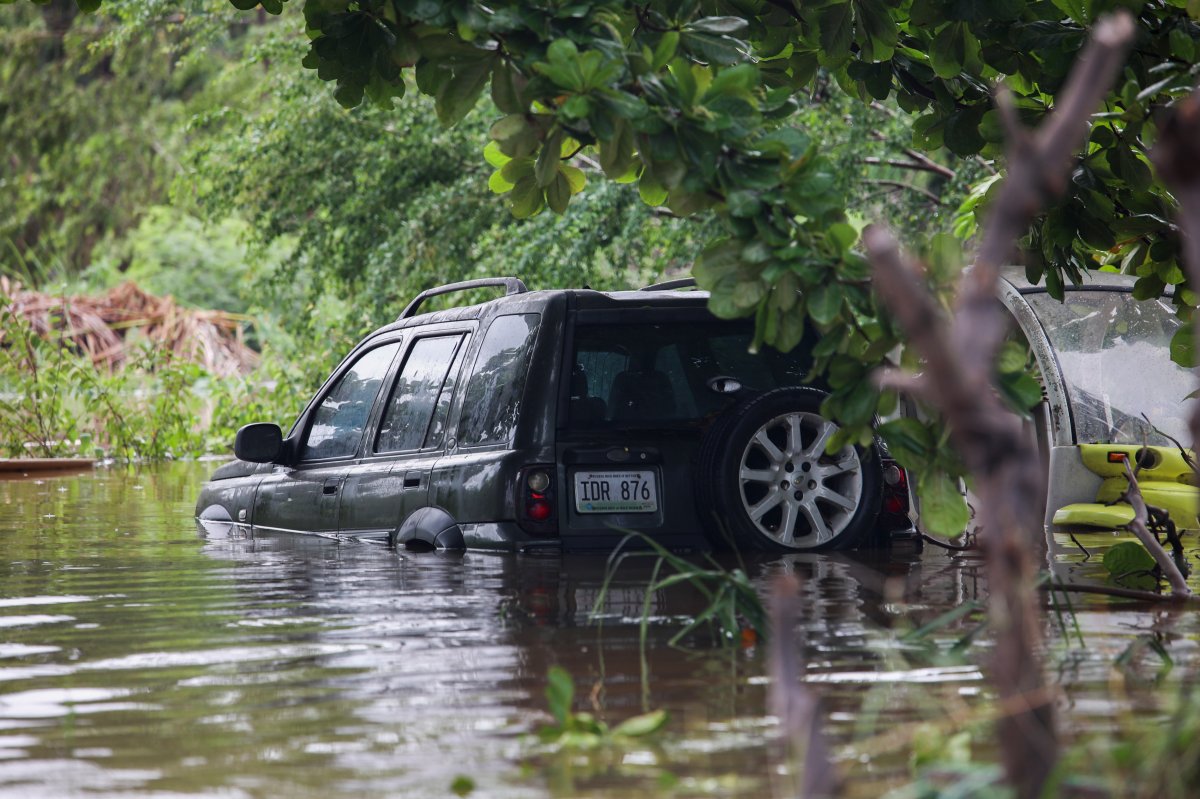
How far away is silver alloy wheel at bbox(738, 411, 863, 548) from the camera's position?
304 inches

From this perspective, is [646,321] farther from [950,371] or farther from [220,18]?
[220,18]

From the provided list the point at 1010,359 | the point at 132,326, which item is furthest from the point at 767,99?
the point at 132,326

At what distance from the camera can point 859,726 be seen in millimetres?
4141

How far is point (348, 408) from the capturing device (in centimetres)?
957

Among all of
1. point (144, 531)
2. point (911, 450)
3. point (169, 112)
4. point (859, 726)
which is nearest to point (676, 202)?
point (911, 450)

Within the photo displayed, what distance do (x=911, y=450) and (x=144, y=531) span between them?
7187 mm

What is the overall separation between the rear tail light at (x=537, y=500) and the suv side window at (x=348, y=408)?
1.86m

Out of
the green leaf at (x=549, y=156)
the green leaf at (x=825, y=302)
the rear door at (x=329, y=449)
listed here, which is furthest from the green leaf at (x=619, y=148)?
the rear door at (x=329, y=449)

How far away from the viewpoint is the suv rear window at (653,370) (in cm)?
789

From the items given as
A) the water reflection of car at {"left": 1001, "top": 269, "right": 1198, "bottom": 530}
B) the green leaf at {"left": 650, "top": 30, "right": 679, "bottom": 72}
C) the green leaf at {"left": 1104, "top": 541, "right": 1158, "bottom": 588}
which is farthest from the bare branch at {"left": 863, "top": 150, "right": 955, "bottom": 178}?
the green leaf at {"left": 650, "top": 30, "right": 679, "bottom": 72}

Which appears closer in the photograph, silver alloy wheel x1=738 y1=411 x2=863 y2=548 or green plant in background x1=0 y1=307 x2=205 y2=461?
silver alloy wheel x1=738 y1=411 x2=863 y2=548

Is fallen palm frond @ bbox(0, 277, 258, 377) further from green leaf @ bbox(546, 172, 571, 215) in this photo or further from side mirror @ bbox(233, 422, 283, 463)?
green leaf @ bbox(546, 172, 571, 215)

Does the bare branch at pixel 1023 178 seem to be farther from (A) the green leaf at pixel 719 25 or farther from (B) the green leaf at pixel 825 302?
(A) the green leaf at pixel 719 25

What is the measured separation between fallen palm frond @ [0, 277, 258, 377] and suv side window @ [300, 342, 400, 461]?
659 inches
